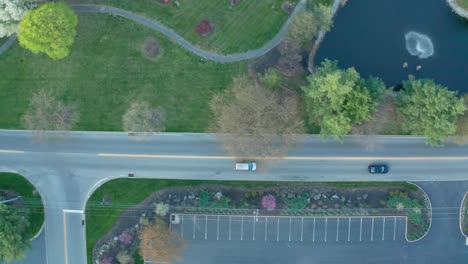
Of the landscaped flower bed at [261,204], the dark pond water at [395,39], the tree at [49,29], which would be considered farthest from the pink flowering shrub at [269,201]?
the tree at [49,29]

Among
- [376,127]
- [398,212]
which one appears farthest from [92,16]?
[398,212]

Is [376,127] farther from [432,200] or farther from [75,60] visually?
[75,60]

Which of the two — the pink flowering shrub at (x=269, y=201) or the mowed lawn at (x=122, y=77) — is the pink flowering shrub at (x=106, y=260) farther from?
the pink flowering shrub at (x=269, y=201)

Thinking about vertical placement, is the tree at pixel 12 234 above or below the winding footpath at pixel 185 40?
below

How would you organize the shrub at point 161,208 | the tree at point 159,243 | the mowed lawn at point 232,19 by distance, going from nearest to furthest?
the tree at point 159,243
the shrub at point 161,208
the mowed lawn at point 232,19

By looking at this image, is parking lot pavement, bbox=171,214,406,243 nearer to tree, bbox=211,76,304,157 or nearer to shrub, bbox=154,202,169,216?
shrub, bbox=154,202,169,216
